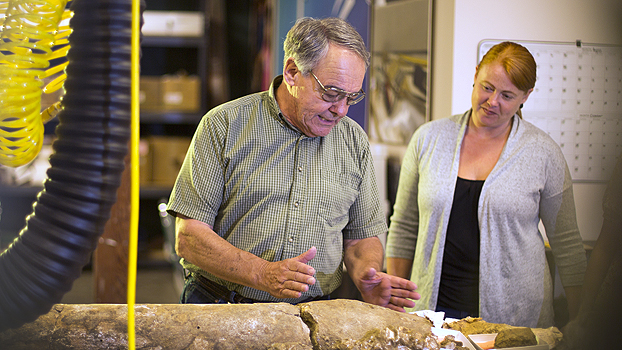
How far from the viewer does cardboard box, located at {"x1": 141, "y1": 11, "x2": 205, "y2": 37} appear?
3.92m

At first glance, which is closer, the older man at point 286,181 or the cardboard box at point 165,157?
the older man at point 286,181

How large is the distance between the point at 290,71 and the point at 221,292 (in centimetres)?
59

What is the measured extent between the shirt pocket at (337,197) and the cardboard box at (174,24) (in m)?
3.11

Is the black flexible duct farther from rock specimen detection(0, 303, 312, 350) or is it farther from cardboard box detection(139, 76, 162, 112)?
cardboard box detection(139, 76, 162, 112)

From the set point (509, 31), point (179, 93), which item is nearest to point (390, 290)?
point (509, 31)

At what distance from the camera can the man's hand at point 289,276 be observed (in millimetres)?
1011

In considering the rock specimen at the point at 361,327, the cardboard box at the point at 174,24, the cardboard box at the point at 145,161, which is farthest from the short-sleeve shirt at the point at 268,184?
the cardboard box at the point at 174,24

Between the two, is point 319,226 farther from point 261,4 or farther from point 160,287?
point 261,4

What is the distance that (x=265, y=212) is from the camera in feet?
3.93

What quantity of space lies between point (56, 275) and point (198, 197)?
53 centimetres

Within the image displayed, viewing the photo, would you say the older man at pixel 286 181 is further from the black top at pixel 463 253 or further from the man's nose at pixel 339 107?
the black top at pixel 463 253

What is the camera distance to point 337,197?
4.11 ft

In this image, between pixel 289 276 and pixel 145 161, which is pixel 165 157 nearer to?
pixel 145 161

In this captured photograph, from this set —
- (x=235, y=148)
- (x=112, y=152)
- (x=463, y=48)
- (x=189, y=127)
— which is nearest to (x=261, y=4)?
(x=189, y=127)
